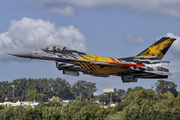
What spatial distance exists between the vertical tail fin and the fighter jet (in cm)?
280

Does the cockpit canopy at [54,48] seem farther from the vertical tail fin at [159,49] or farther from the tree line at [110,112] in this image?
→ the tree line at [110,112]

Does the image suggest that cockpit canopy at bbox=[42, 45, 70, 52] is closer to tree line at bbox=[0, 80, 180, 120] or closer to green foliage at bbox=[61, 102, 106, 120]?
tree line at bbox=[0, 80, 180, 120]

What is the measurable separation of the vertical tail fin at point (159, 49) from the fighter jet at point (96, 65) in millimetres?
2796

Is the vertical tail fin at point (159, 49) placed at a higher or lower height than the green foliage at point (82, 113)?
higher

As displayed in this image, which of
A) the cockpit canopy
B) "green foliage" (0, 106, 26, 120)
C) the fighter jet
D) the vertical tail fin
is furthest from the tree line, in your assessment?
the cockpit canopy

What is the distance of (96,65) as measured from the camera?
34.7m

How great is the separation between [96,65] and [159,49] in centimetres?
1174

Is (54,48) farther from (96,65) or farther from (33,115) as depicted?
(33,115)

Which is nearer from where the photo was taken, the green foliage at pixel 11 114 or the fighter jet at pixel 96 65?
the fighter jet at pixel 96 65

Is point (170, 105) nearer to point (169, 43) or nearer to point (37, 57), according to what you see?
point (169, 43)

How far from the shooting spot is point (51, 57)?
35.4 meters

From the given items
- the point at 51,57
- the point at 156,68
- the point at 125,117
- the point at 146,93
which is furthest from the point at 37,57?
the point at 146,93

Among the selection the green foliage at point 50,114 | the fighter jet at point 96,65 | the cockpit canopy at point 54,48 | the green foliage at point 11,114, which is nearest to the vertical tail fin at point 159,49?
the fighter jet at point 96,65

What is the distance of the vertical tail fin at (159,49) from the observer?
41.0 meters
